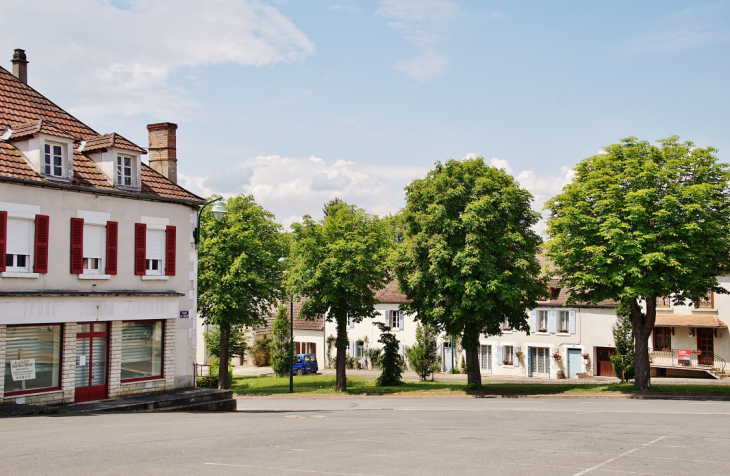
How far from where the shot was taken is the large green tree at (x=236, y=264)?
125 ft

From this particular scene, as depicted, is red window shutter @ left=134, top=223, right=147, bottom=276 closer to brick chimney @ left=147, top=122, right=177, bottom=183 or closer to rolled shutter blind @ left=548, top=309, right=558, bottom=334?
brick chimney @ left=147, top=122, right=177, bottom=183

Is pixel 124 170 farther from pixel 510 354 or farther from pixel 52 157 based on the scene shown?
pixel 510 354

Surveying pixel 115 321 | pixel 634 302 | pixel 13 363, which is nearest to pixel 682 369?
pixel 634 302

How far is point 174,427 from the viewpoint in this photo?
659 inches

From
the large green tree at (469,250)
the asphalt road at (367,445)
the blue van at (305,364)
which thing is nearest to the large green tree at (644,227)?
the large green tree at (469,250)

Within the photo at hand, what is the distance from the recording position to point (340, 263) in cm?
3747

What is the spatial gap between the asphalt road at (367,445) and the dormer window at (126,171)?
27.4ft

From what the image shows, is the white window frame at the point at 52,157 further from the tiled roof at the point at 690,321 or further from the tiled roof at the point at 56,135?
the tiled roof at the point at 690,321

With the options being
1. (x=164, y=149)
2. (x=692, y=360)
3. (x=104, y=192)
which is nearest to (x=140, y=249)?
(x=104, y=192)

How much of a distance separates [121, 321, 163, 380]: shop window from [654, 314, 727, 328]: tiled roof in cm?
3372

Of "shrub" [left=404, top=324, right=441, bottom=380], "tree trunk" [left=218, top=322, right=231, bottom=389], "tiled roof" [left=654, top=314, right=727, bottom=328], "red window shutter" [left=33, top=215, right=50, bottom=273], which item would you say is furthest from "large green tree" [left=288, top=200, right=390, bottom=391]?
"tiled roof" [left=654, top=314, right=727, bottom=328]

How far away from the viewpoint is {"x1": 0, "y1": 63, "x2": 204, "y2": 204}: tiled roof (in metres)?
20.7

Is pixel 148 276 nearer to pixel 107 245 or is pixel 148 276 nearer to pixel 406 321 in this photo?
pixel 107 245

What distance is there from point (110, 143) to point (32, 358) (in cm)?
762
